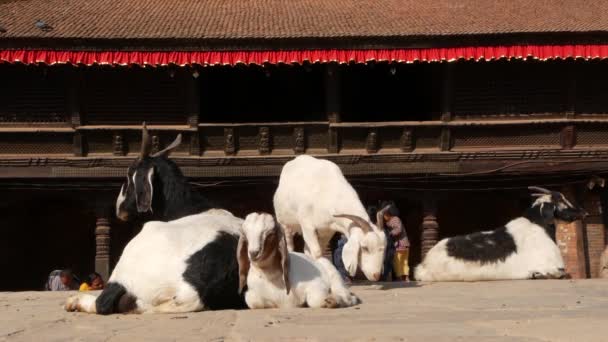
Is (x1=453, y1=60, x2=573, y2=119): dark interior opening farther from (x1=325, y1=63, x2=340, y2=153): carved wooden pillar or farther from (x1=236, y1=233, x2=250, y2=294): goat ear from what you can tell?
(x1=236, y1=233, x2=250, y2=294): goat ear

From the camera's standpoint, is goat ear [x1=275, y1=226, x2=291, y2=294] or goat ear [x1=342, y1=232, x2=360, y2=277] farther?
goat ear [x1=342, y1=232, x2=360, y2=277]

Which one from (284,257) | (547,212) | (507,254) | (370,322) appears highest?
(547,212)

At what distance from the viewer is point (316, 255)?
11.1 meters

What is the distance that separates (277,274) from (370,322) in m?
1.26

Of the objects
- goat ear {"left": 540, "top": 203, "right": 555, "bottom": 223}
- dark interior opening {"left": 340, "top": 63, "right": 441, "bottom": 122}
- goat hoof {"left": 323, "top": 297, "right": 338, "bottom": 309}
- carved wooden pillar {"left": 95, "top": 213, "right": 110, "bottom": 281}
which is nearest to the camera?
goat hoof {"left": 323, "top": 297, "right": 338, "bottom": 309}

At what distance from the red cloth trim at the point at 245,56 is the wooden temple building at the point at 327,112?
0.03 m

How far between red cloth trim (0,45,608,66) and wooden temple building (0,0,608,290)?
0.03m

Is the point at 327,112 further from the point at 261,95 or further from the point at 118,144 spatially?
the point at 118,144

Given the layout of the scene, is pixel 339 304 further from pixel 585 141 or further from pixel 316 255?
pixel 585 141

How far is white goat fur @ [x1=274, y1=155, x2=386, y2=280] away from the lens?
9.75 metres

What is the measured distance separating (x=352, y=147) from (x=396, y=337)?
13.0 m

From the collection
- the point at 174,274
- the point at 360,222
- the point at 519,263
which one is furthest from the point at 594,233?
the point at 174,274

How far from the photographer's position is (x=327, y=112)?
→ 60.5ft

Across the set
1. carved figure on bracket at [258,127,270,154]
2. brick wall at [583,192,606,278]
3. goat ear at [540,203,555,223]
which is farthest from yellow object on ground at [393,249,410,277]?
brick wall at [583,192,606,278]
